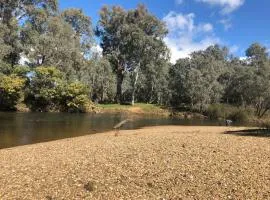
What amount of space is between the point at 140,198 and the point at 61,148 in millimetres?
8336

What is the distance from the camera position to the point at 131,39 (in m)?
73.4

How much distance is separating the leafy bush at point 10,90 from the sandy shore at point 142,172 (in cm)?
4208

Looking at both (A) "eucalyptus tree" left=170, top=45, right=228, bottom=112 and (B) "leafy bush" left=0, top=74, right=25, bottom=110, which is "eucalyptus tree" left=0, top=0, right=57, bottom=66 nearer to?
(B) "leafy bush" left=0, top=74, right=25, bottom=110

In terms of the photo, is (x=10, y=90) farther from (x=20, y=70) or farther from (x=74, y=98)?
(x=74, y=98)

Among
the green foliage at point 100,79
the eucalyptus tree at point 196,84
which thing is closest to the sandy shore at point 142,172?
the eucalyptus tree at point 196,84

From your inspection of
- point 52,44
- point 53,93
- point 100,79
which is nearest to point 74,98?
point 53,93

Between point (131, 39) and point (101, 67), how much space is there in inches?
332

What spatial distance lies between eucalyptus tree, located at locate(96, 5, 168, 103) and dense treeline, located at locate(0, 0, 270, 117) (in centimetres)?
18

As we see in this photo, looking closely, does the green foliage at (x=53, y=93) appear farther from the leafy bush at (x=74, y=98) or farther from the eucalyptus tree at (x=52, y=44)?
the eucalyptus tree at (x=52, y=44)

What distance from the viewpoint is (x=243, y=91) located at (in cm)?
6231

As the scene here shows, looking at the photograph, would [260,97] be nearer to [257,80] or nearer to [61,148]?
[257,80]

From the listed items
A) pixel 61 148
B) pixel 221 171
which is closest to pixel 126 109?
pixel 61 148

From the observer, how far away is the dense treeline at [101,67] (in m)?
59.5

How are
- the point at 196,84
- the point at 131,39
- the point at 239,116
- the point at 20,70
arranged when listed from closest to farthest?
the point at 239,116, the point at 20,70, the point at 196,84, the point at 131,39
